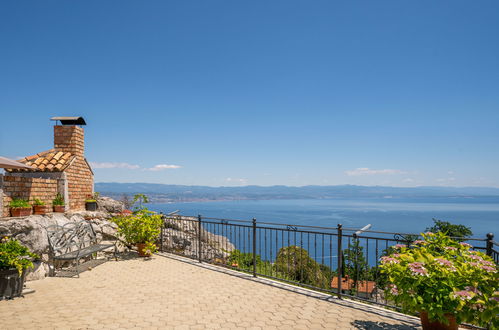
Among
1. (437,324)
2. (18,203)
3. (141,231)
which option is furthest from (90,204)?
(437,324)

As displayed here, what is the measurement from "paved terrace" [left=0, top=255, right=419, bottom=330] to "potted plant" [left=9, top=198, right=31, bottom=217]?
194 cm

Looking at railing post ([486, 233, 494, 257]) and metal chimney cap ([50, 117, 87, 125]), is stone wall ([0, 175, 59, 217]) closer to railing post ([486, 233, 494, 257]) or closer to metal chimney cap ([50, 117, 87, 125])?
metal chimney cap ([50, 117, 87, 125])

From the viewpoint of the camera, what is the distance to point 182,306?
15.6ft

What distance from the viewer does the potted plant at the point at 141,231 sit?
870cm

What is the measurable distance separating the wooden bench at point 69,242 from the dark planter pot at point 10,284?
126cm

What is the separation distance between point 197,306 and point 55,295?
2.76 metres

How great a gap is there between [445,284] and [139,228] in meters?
7.85

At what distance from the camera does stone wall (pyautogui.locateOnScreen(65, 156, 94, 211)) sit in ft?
31.2

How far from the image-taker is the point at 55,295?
5.27 m

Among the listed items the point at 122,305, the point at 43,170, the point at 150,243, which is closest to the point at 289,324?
the point at 122,305

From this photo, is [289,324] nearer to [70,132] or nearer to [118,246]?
[118,246]

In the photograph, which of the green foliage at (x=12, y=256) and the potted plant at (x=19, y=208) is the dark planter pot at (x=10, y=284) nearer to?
the green foliage at (x=12, y=256)

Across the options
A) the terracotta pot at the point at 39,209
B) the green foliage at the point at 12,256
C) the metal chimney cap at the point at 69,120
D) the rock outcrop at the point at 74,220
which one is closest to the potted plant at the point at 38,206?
the terracotta pot at the point at 39,209

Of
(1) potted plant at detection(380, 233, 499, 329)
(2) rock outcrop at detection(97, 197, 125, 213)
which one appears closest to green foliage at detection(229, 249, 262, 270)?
(1) potted plant at detection(380, 233, 499, 329)
